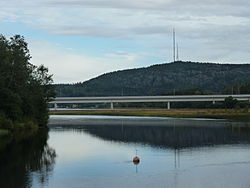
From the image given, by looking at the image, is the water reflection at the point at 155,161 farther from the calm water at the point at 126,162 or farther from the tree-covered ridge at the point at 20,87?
the tree-covered ridge at the point at 20,87

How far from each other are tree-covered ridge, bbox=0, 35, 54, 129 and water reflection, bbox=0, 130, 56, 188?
34.3ft

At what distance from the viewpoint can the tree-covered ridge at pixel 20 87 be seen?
2862 inches

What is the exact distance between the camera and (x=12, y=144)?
2233 inches

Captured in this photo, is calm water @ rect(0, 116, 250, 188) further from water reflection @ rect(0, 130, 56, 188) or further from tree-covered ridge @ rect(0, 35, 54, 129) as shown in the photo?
tree-covered ridge @ rect(0, 35, 54, 129)

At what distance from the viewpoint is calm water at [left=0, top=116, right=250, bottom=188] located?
33906 mm

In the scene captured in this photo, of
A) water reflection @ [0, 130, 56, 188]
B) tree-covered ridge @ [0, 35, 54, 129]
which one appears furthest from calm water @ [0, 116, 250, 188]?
tree-covered ridge @ [0, 35, 54, 129]

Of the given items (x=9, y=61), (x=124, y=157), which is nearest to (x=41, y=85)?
(x=9, y=61)

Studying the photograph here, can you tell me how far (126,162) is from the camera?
143ft

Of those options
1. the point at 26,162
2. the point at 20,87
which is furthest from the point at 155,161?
the point at 20,87

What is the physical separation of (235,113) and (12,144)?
8393 centimetres

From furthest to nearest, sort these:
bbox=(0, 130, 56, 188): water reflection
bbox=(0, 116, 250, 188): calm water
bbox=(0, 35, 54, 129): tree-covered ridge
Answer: bbox=(0, 35, 54, 129): tree-covered ridge, bbox=(0, 130, 56, 188): water reflection, bbox=(0, 116, 250, 188): calm water

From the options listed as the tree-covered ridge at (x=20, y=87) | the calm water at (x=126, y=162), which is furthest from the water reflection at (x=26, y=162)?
the tree-covered ridge at (x=20, y=87)

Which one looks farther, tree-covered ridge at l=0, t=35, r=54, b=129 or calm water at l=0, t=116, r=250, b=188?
tree-covered ridge at l=0, t=35, r=54, b=129

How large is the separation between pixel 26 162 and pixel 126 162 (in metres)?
8.88
